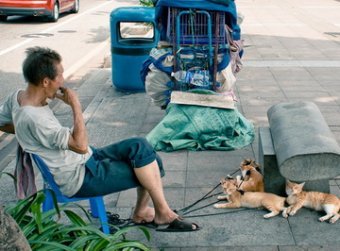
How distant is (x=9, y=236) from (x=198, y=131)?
379 cm

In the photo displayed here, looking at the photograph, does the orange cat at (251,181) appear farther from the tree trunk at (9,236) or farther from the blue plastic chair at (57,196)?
the tree trunk at (9,236)

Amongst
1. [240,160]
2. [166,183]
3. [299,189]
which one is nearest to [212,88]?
[240,160]

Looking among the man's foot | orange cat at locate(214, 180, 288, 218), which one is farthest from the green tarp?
the man's foot

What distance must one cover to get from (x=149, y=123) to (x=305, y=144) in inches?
120

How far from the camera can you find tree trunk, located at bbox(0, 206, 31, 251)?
2150mm

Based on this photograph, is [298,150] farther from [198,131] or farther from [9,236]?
[9,236]

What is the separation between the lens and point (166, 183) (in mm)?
5016

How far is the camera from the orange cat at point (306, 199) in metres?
4.18

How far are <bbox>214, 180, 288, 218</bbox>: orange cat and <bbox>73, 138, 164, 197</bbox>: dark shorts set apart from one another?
892mm

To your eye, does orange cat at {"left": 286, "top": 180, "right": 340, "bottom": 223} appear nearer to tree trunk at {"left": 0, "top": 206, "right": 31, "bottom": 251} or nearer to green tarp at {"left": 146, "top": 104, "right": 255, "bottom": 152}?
green tarp at {"left": 146, "top": 104, "right": 255, "bottom": 152}

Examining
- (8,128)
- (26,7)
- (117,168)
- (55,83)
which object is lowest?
(26,7)

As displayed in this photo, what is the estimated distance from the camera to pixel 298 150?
4.04 m

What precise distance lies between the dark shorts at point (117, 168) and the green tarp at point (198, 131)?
194cm

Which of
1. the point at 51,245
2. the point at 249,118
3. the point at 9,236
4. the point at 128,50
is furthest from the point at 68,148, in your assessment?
the point at 128,50
